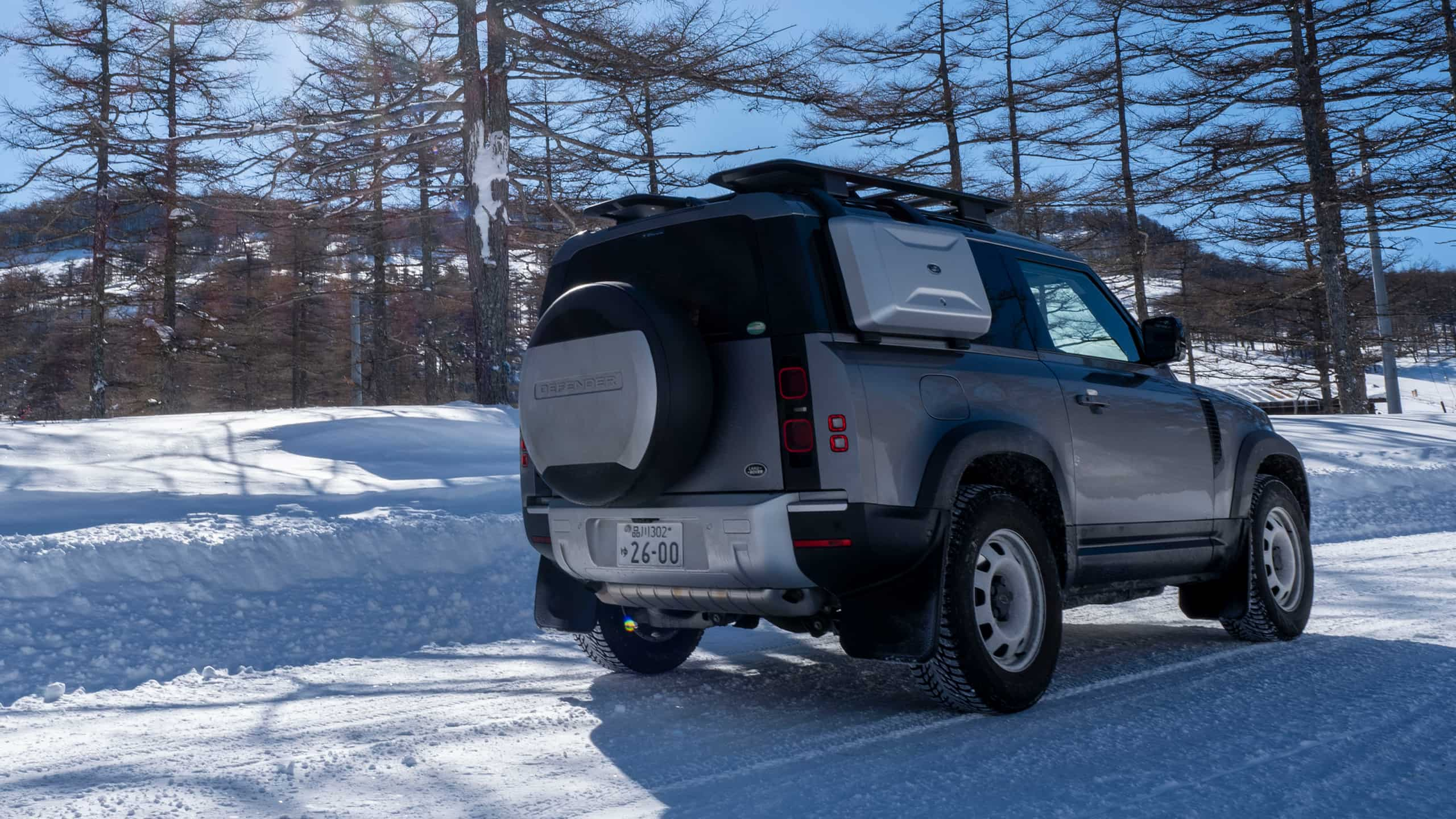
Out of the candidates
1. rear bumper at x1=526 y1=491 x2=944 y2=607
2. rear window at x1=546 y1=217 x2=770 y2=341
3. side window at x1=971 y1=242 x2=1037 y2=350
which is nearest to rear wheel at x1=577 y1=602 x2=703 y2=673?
rear bumper at x1=526 y1=491 x2=944 y2=607

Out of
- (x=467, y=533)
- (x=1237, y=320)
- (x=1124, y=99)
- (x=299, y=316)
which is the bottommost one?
(x=467, y=533)

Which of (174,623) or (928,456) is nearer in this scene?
(928,456)

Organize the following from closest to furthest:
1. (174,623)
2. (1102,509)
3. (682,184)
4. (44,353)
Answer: (1102,509), (174,623), (682,184), (44,353)

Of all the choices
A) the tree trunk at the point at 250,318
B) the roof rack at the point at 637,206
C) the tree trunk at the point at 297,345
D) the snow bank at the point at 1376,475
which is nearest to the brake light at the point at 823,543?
the roof rack at the point at 637,206

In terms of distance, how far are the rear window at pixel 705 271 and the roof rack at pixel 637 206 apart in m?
0.17

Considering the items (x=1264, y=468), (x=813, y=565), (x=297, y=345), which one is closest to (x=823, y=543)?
(x=813, y=565)

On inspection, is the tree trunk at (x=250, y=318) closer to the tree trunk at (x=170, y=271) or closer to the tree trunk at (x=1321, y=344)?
the tree trunk at (x=170, y=271)

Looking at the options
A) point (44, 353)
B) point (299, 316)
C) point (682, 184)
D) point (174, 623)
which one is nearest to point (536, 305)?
point (682, 184)

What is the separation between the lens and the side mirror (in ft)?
18.0

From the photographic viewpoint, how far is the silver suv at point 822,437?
385 cm

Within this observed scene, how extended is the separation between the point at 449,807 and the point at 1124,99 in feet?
82.5

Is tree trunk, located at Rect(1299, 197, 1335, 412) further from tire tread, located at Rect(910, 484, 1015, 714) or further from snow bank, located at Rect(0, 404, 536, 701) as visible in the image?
tire tread, located at Rect(910, 484, 1015, 714)

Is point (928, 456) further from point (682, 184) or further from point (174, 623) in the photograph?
point (682, 184)

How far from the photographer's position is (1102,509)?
487 centimetres
